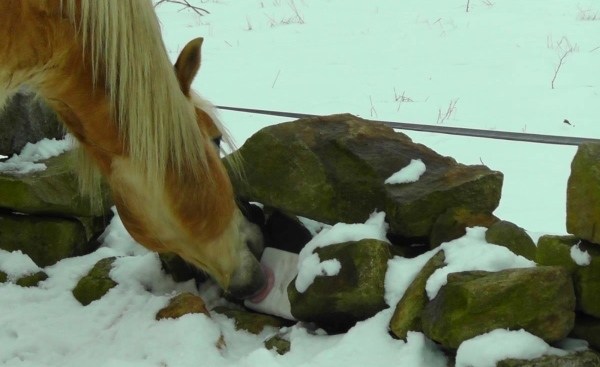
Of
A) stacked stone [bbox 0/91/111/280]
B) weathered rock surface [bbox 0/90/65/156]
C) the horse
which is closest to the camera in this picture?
the horse

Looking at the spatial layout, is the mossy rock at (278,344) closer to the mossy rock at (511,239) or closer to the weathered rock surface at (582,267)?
the mossy rock at (511,239)

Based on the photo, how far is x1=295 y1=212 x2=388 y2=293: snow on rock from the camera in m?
2.05

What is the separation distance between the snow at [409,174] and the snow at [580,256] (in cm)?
57

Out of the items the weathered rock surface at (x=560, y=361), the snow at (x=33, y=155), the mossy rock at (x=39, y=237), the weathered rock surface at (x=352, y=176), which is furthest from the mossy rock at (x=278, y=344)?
the snow at (x=33, y=155)

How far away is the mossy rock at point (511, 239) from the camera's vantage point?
200 cm

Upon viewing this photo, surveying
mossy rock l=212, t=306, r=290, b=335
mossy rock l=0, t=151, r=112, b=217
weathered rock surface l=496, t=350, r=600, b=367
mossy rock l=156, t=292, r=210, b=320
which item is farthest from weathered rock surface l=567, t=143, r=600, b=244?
mossy rock l=0, t=151, r=112, b=217

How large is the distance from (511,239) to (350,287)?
1.48 feet

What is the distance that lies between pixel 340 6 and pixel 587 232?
16.5 feet

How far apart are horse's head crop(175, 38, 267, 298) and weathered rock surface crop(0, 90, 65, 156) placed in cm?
116

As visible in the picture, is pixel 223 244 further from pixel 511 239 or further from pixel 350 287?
pixel 511 239

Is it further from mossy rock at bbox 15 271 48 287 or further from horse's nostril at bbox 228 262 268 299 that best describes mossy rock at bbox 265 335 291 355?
mossy rock at bbox 15 271 48 287

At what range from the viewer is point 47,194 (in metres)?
2.67

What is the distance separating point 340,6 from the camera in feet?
21.1

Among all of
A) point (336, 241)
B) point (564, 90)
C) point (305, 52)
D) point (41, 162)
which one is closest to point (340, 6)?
point (305, 52)
